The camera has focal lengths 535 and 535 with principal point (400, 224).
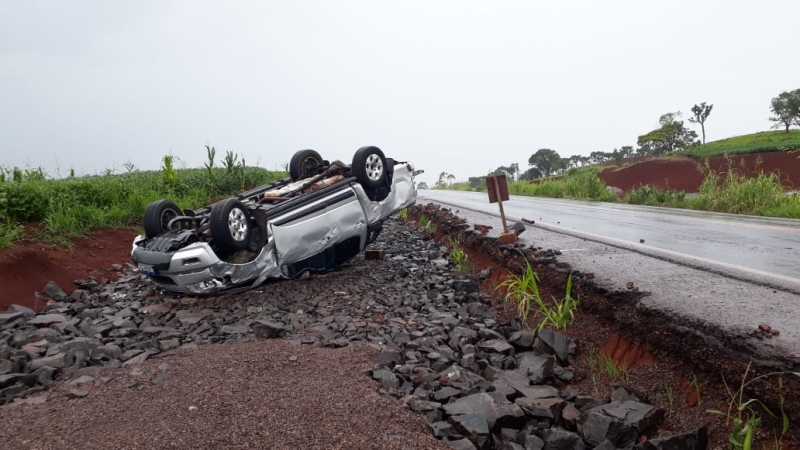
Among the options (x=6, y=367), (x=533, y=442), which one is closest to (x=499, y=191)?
(x=533, y=442)

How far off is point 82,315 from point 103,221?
491 cm

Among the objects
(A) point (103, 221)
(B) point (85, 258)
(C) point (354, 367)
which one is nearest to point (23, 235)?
(B) point (85, 258)

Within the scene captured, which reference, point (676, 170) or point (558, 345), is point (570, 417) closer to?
point (558, 345)

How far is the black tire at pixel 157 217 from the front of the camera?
707 centimetres

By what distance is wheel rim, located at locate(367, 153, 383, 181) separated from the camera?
7979mm

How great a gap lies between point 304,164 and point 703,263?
6138 mm

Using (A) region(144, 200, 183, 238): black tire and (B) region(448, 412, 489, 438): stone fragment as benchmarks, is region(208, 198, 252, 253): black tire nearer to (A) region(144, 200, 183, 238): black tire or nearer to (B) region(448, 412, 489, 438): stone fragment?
(A) region(144, 200, 183, 238): black tire

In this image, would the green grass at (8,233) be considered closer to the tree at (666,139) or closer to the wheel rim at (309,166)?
the wheel rim at (309,166)

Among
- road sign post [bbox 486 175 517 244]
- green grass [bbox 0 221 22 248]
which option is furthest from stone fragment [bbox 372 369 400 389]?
green grass [bbox 0 221 22 248]

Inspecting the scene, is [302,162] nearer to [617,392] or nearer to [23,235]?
[23,235]

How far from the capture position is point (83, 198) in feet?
36.1

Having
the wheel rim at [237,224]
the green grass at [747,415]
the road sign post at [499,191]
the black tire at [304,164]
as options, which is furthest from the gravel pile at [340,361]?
the black tire at [304,164]

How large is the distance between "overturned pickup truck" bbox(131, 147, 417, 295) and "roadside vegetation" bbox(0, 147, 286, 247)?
326 centimetres

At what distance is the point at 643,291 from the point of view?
4566mm
